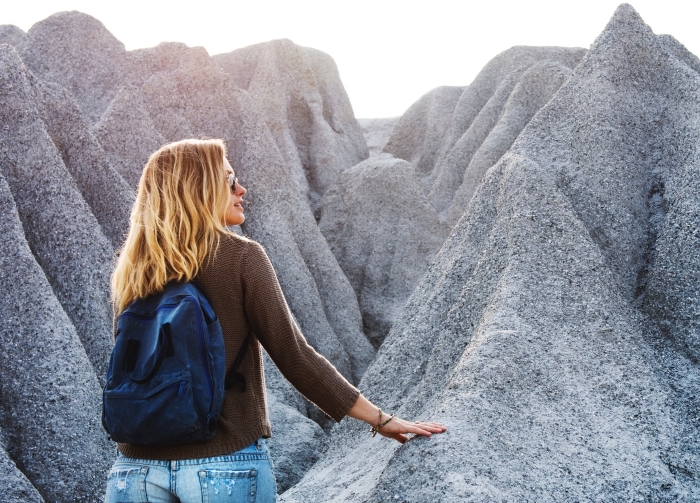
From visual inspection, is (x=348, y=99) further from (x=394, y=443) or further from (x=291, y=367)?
(x=291, y=367)

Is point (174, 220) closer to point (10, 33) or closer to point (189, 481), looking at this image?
point (189, 481)

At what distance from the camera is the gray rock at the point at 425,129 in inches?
770

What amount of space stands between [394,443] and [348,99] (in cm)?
1713

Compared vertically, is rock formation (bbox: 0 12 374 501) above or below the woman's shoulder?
below

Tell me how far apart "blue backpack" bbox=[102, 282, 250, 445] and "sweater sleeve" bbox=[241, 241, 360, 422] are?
19cm

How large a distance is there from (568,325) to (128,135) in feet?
24.6

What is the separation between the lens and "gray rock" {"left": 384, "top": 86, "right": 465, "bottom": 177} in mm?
19562

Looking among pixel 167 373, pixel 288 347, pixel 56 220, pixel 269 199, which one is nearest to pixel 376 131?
pixel 269 199

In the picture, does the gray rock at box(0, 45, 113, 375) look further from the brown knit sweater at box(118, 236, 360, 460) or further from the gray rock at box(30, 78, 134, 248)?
the brown knit sweater at box(118, 236, 360, 460)

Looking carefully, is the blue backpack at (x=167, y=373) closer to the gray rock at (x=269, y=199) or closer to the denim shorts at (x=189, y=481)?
the denim shorts at (x=189, y=481)

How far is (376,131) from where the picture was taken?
25.9 m

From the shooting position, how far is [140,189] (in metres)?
2.65

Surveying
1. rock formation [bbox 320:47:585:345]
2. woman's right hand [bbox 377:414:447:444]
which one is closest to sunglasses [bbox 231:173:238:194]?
woman's right hand [bbox 377:414:447:444]

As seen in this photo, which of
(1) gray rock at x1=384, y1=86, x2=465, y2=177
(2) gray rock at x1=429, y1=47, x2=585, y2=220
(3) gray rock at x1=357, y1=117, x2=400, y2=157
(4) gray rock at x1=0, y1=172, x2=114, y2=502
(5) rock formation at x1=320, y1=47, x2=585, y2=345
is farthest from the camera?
(3) gray rock at x1=357, y1=117, x2=400, y2=157
